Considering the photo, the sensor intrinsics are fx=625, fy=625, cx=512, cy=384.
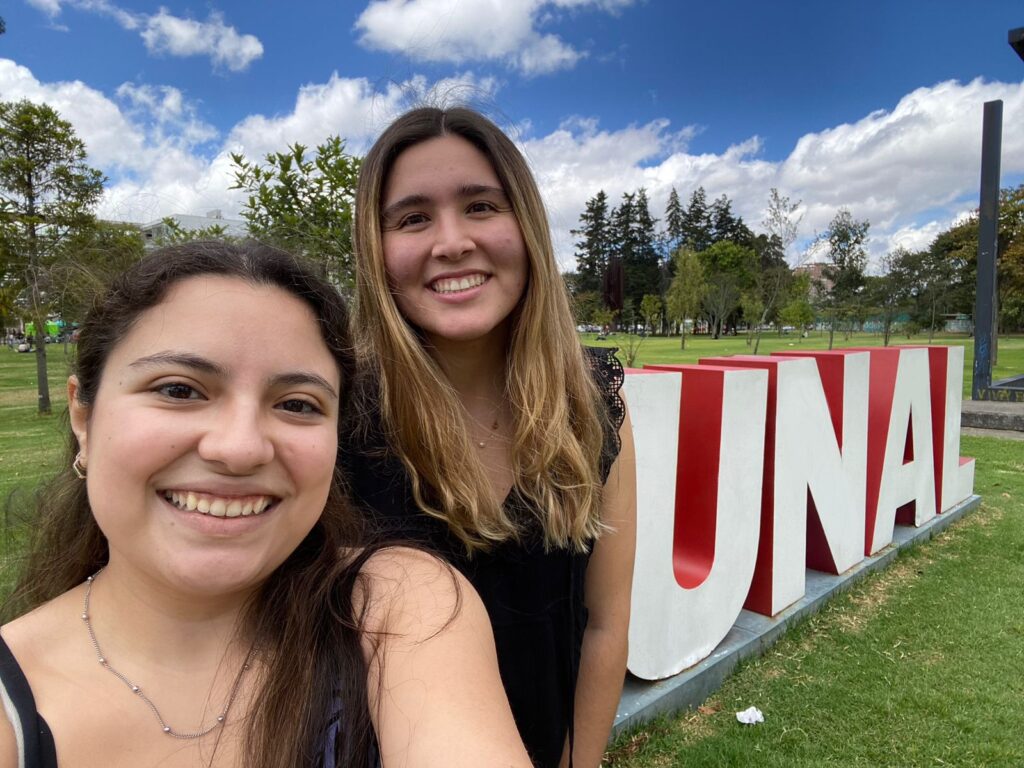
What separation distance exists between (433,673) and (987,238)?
1476 cm

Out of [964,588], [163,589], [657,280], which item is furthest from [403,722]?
[657,280]

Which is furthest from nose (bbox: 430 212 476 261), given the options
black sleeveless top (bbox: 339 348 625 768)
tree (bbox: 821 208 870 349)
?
tree (bbox: 821 208 870 349)

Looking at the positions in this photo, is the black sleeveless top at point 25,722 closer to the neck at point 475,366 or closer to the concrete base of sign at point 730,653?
the neck at point 475,366

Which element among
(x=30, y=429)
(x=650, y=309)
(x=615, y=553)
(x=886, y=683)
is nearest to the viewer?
(x=615, y=553)

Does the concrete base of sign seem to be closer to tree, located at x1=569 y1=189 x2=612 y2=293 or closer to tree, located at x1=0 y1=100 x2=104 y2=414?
tree, located at x1=0 y1=100 x2=104 y2=414

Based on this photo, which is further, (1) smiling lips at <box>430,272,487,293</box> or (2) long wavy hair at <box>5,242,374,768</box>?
(1) smiling lips at <box>430,272,487,293</box>

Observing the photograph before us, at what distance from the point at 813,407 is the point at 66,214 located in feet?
45.9

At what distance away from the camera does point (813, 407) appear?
157 inches

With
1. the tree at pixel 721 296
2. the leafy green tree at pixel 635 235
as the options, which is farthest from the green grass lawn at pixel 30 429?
the leafy green tree at pixel 635 235

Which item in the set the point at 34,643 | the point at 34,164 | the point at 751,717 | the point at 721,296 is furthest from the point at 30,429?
the point at 721,296

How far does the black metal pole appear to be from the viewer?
12.0m

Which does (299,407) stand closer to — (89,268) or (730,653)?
(89,268)

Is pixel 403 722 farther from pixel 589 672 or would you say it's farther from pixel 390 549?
pixel 589 672

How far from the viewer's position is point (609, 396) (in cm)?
176
